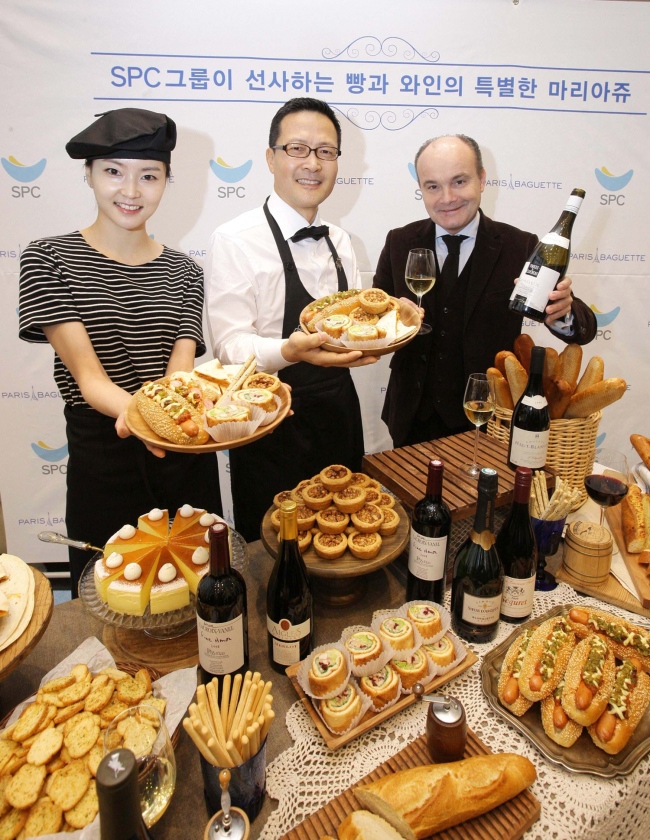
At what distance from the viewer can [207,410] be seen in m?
Result: 1.52

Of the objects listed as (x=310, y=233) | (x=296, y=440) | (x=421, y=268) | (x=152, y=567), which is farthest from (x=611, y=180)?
(x=152, y=567)

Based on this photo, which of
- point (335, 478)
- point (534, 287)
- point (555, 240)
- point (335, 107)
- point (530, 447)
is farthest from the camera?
point (335, 107)

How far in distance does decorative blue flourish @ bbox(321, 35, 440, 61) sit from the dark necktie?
4.29ft

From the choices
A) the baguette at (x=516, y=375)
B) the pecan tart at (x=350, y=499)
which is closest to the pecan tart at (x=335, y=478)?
the pecan tart at (x=350, y=499)

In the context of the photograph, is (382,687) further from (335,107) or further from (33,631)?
(335,107)

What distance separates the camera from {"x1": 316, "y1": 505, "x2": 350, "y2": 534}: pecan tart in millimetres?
1461

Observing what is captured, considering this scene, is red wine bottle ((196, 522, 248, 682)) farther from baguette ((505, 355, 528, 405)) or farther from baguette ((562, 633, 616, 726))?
baguette ((505, 355, 528, 405))

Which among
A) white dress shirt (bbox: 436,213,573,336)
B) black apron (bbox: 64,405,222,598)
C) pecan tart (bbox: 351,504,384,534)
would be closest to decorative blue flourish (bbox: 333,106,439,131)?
white dress shirt (bbox: 436,213,573,336)

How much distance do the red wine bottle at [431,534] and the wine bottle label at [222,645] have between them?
19.0 inches

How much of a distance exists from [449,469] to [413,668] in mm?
704

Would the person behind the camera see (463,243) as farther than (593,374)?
Yes

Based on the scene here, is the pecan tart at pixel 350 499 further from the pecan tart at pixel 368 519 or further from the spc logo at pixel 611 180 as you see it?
the spc logo at pixel 611 180

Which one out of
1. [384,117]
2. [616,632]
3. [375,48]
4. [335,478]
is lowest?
[616,632]

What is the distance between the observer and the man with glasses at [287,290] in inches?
89.6
